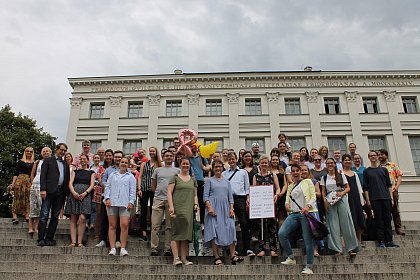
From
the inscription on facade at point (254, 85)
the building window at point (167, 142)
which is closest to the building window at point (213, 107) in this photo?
the inscription on facade at point (254, 85)

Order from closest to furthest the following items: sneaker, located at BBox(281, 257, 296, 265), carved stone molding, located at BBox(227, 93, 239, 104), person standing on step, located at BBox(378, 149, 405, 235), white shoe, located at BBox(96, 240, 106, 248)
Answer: sneaker, located at BBox(281, 257, 296, 265)
white shoe, located at BBox(96, 240, 106, 248)
person standing on step, located at BBox(378, 149, 405, 235)
carved stone molding, located at BBox(227, 93, 239, 104)

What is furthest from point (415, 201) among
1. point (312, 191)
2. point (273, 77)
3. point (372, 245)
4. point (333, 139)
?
point (312, 191)

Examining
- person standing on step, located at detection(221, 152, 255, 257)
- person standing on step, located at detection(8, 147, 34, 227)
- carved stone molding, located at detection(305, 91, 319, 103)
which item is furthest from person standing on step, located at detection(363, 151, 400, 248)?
carved stone molding, located at detection(305, 91, 319, 103)

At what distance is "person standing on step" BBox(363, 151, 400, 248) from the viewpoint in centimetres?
657

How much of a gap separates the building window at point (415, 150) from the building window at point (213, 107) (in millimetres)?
13657

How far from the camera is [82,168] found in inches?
279

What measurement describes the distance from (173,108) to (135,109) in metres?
2.90

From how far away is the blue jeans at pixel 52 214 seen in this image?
6511mm

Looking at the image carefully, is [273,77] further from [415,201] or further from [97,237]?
[97,237]

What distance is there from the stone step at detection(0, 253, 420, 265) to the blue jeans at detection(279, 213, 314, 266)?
0.40 meters

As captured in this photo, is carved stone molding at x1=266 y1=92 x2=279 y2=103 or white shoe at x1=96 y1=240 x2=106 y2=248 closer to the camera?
white shoe at x1=96 y1=240 x2=106 y2=248

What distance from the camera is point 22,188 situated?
7.71 metres

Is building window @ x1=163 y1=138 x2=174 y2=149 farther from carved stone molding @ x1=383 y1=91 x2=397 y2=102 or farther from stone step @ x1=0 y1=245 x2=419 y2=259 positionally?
stone step @ x1=0 y1=245 x2=419 y2=259

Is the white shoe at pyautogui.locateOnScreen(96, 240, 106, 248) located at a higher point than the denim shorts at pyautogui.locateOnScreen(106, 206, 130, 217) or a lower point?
lower
